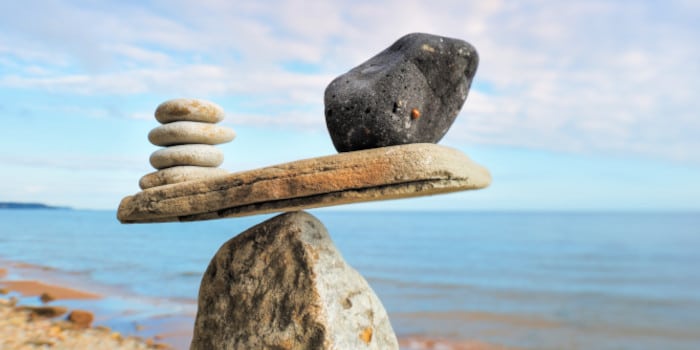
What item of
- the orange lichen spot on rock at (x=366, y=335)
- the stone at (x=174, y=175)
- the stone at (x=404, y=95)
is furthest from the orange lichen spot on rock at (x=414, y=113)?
the stone at (x=174, y=175)

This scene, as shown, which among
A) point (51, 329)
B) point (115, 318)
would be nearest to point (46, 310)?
point (115, 318)

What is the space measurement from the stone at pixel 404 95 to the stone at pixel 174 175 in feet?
3.65

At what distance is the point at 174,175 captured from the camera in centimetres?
383

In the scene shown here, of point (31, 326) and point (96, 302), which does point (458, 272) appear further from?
point (31, 326)

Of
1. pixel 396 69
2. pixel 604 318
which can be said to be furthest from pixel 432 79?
pixel 604 318

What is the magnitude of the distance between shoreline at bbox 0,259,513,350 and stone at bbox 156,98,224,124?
10.6 feet

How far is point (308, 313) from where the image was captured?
3094mm

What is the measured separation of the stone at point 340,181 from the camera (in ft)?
8.99

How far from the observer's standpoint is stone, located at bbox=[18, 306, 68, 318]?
24.4 feet

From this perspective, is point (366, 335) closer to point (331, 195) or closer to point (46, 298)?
point (331, 195)

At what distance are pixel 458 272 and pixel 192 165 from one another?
9.05 metres

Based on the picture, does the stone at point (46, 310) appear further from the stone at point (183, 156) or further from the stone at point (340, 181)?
the stone at point (340, 181)

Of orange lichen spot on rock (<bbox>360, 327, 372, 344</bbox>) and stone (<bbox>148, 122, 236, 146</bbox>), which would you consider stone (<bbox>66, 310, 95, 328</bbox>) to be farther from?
orange lichen spot on rock (<bbox>360, 327, 372, 344</bbox>)

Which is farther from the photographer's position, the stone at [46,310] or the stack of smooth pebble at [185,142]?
the stone at [46,310]
